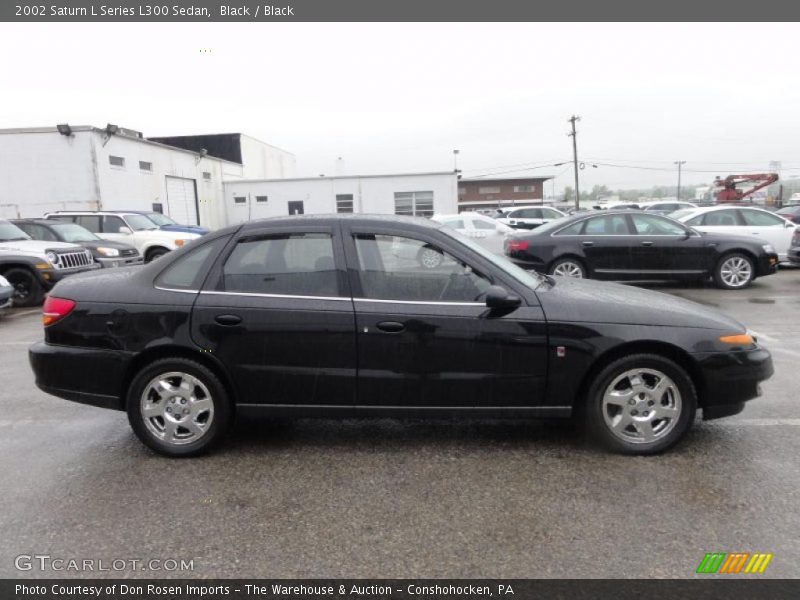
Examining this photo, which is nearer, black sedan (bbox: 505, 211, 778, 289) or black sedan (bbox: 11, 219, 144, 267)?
black sedan (bbox: 505, 211, 778, 289)

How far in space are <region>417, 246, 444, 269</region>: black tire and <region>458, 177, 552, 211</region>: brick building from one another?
6561cm

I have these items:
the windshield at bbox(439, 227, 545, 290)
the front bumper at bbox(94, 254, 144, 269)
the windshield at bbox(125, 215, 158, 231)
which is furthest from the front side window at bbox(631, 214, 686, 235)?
the windshield at bbox(125, 215, 158, 231)

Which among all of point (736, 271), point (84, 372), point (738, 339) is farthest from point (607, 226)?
point (84, 372)

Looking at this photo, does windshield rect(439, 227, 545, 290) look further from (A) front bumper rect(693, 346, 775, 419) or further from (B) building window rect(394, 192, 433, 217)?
(B) building window rect(394, 192, 433, 217)

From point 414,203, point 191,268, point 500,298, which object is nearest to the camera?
point 500,298

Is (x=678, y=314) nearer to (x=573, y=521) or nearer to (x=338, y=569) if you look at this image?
(x=573, y=521)

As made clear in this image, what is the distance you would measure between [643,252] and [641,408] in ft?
25.3

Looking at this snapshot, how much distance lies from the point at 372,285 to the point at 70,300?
80.6 inches

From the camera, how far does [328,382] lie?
364cm

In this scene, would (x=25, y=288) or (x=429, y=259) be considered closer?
(x=429, y=259)

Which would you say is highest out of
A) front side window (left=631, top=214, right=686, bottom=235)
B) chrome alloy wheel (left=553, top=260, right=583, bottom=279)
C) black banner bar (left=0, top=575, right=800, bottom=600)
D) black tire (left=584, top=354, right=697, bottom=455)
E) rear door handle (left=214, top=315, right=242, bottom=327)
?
front side window (left=631, top=214, right=686, bottom=235)

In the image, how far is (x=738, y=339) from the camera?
364 centimetres

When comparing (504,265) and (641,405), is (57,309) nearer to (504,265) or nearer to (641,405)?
(504,265)

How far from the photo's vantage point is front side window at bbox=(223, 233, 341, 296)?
12.2 ft
